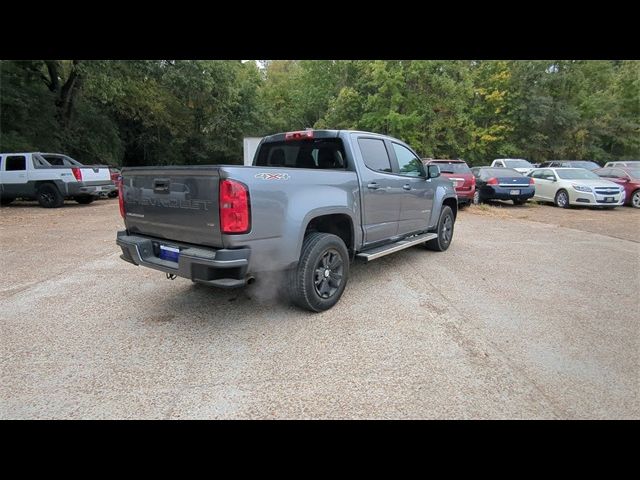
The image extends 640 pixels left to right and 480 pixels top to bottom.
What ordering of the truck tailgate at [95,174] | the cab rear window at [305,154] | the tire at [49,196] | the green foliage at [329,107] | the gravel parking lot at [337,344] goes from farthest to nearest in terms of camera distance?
the green foliage at [329,107] → the truck tailgate at [95,174] → the tire at [49,196] → the cab rear window at [305,154] → the gravel parking lot at [337,344]

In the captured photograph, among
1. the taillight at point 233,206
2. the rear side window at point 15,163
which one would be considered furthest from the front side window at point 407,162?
the rear side window at point 15,163

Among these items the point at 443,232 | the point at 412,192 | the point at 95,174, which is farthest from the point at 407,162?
the point at 95,174

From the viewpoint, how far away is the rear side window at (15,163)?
39.9ft

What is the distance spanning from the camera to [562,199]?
13367 mm

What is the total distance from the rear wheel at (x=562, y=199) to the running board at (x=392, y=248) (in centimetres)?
977

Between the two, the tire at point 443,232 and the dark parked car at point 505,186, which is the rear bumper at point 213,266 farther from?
the dark parked car at point 505,186

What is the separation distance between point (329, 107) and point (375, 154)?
25400 mm

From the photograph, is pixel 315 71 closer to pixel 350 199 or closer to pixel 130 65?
pixel 130 65

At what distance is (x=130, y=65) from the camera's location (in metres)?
16.3

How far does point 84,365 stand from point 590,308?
16.5ft

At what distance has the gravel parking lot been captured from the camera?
8.19 feet

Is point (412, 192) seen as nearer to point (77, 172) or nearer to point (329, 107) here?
point (77, 172)

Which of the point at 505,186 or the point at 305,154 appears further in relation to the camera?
the point at 505,186

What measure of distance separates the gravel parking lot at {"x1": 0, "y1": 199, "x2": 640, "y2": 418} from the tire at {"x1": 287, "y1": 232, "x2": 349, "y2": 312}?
0.19 meters
